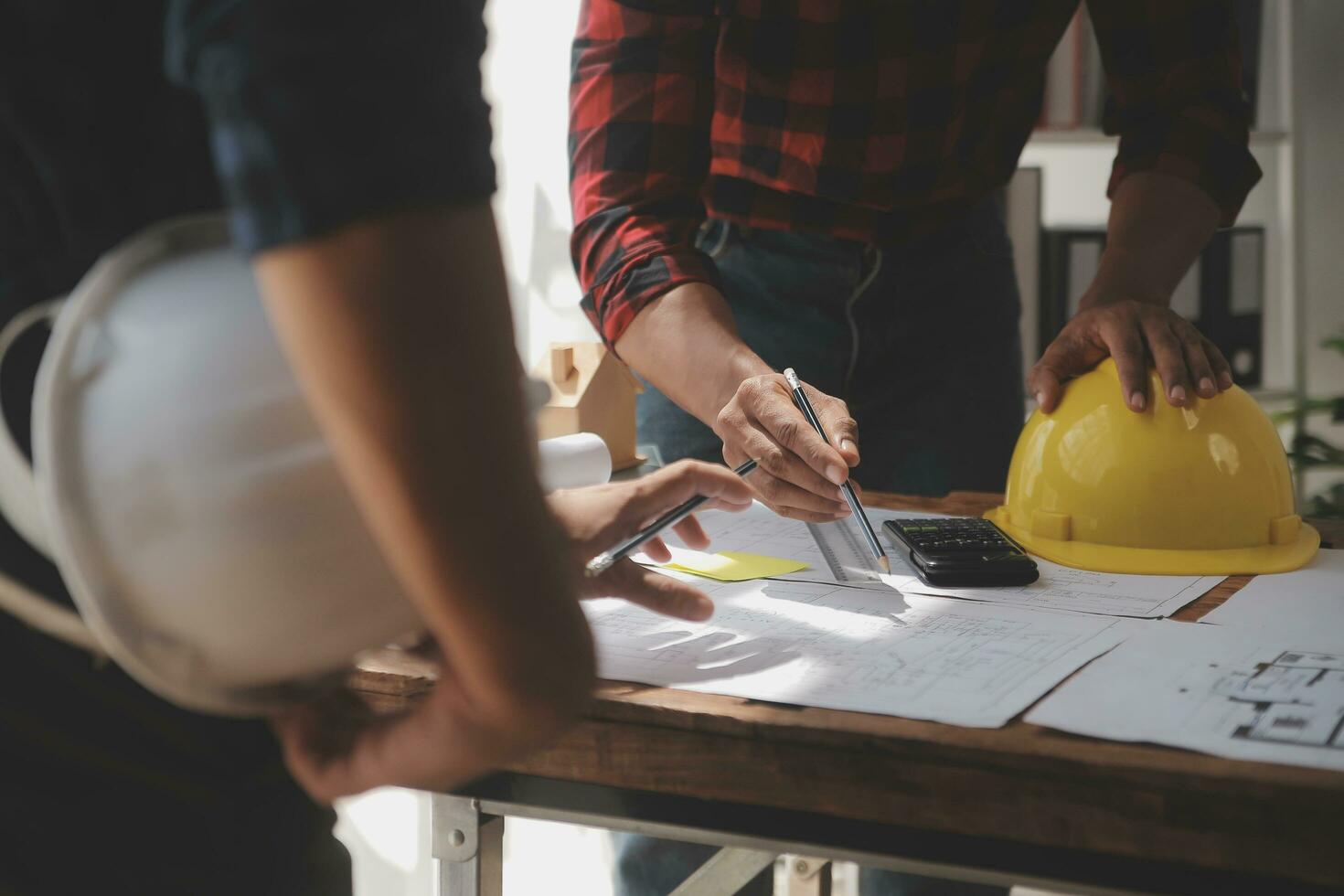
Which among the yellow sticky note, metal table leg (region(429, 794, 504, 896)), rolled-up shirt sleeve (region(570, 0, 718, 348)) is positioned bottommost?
metal table leg (region(429, 794, 504, 896))

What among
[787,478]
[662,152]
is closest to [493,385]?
Result: [787,478]

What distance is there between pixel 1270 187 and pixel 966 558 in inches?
78.2

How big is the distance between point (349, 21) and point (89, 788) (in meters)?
0.33

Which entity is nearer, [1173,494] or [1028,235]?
[1173,494]

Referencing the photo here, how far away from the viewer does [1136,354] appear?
113cm

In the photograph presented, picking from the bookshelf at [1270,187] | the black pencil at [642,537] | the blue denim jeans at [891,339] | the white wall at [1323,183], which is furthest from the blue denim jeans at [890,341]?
the white wall at [1323,183]

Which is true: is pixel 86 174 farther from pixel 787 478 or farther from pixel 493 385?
pixel 787 478

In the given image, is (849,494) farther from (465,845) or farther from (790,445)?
(465,845)

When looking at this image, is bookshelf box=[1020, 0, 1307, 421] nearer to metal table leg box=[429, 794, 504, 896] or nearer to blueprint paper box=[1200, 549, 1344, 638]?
blueprint paper box=[1200, 549, 1344, 638]

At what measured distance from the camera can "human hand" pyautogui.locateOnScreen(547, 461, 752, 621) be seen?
67 centimetres

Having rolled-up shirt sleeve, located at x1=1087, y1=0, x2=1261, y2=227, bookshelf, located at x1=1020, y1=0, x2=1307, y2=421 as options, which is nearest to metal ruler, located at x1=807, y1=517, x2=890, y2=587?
rolled-up shirt sleeve, located at x1=1087, y1=0, x2=1261, y2=227

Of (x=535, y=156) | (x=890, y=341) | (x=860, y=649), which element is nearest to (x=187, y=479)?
(x=860, y=649)

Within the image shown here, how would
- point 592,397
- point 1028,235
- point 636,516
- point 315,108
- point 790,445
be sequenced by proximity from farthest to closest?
point 1028,235, point 592,397, point 790,445, point 636,516, point 315,108

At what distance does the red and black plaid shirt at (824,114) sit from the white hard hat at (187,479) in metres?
0.88
